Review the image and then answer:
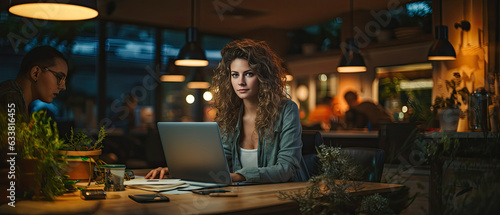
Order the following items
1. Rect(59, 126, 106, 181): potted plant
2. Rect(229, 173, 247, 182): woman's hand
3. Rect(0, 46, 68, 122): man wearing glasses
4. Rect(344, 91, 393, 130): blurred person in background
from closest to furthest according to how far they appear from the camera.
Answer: Rect(59, 126, 106, 181): potted plant, Rect(229, 173, 247, 182): woman's hand, Rect(0, 46, 68, 122): man wearing glasses, Rect(344, 91, 393, 130): blurred person in background

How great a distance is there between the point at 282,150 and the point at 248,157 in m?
0.22

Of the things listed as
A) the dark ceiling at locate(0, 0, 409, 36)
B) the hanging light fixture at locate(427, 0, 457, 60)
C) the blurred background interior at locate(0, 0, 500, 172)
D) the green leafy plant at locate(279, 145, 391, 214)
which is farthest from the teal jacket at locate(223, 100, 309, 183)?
the dark ceiling at locate(0, 0, 409, 36)

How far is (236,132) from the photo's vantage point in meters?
2.57

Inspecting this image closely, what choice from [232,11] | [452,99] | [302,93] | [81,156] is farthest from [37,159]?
[302,93]

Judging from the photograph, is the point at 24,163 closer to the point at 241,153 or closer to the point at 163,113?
the point at 241,153

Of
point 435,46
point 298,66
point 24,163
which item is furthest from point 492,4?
point 24,163

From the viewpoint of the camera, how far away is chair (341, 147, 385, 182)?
2492 millimetres

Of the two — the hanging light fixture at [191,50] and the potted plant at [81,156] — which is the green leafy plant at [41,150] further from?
the hanging light fixture at [191,50]

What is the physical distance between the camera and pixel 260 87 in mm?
2549

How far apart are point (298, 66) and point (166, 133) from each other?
8996 millimetres

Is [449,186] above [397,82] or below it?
below

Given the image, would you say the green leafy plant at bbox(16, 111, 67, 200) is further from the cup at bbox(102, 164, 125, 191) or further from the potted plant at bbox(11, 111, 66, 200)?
the cup at bbox(102, 164, 125, 191)

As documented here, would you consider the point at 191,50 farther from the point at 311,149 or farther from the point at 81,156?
the point at 81,156

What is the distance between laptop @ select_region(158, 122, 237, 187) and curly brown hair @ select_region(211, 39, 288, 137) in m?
0.53
